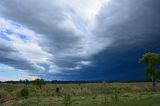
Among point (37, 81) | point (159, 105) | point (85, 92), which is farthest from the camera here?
point (37, 81)

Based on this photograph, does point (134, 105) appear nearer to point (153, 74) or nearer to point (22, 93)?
point (22, 93)

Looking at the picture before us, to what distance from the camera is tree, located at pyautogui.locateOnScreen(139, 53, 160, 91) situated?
6625cm

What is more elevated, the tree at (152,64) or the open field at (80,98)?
the tree at (152,64)

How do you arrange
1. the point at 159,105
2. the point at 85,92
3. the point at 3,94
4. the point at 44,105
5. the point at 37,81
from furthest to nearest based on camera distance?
the point at 37,81, the point at 85,92, the point at 3,94, the point at 44,105, the point at 159,105

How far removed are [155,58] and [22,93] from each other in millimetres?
33726

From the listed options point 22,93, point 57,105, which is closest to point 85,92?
point 22,93

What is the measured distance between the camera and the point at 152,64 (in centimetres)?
6731

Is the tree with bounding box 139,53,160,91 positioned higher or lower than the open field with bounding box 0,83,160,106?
higher

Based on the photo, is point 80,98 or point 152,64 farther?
point 152,64

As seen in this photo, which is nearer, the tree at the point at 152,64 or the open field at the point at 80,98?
the open field at the point at 80,98

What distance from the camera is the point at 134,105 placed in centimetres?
2419

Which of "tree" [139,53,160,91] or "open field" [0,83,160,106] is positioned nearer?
"open field" [0,83,160,106]

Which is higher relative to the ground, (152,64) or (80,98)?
(152,64)

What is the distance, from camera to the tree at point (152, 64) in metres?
66.2
